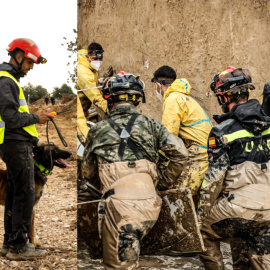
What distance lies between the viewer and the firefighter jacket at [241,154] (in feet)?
11.0

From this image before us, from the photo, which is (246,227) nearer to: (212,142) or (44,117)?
(212,142)

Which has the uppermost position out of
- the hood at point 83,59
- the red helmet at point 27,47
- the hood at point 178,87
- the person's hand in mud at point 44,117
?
the hood at point 83,59

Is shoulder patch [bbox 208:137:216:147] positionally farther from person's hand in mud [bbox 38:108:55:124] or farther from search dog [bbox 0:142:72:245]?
search dog [bbox 0:142:72:245]

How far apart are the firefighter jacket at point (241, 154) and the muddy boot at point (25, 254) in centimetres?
217

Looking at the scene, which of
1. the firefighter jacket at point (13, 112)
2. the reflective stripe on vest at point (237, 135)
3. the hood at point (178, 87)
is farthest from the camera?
the hood at point (178, 87)

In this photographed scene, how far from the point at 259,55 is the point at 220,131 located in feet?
9.05

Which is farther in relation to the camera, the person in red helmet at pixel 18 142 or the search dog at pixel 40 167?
A: the search dog at pixel 40 167

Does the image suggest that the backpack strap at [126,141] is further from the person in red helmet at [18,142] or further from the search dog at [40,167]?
the search dog at [40,167]

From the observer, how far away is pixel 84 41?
21.6ft

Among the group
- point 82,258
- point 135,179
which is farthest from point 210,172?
point 82,258

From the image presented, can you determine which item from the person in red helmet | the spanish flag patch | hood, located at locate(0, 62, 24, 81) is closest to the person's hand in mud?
the person in red helmet

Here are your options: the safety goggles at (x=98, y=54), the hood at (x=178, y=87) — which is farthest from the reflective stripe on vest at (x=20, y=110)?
the safety goggles at (x=98, y=54)

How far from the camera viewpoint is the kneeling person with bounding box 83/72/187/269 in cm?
310

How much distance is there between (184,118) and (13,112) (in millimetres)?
1876
